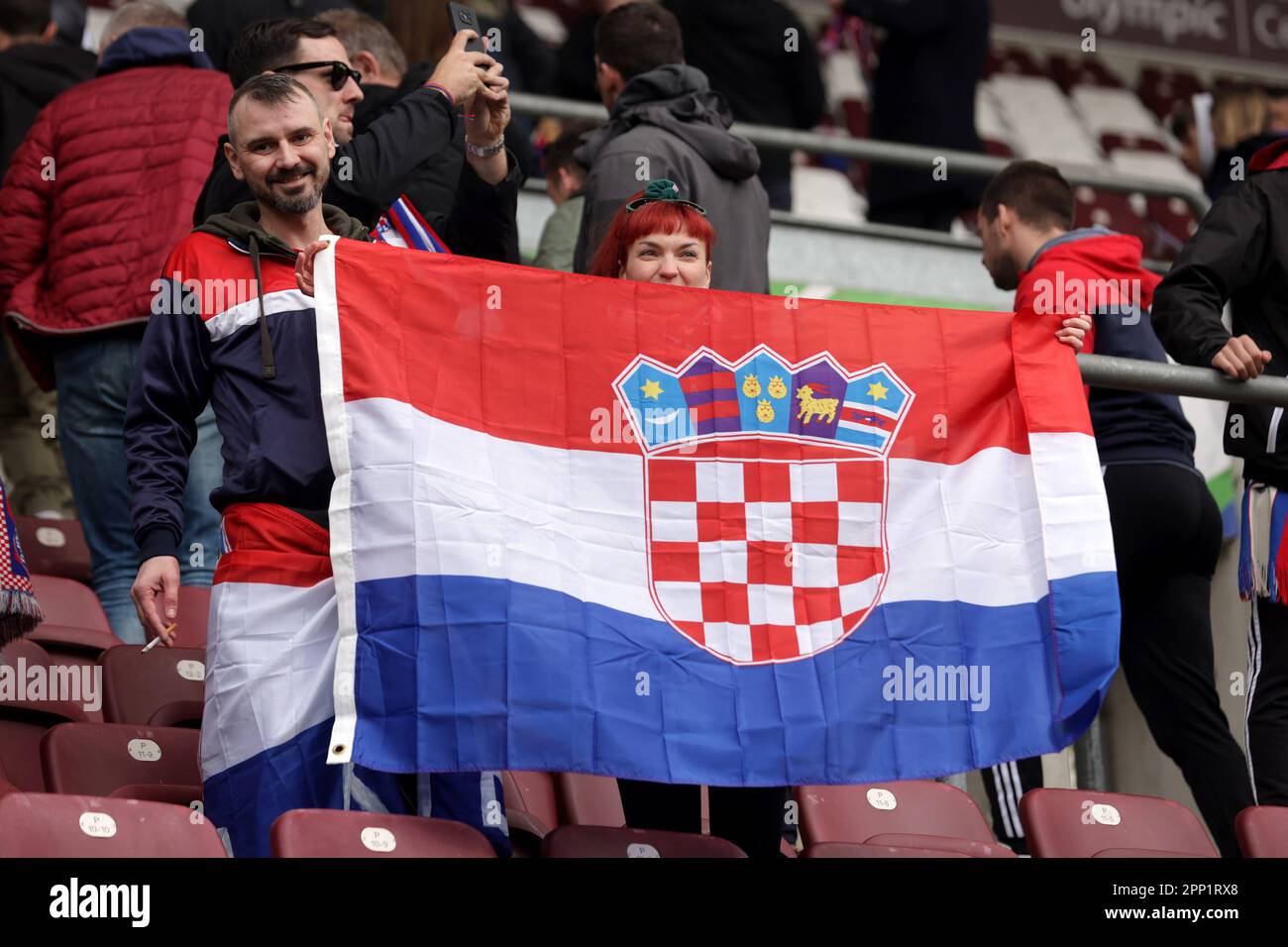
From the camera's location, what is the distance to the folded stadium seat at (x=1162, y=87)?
617 inches

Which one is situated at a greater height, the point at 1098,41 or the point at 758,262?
the point at 1098,41

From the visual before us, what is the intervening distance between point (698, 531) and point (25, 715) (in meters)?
1.66

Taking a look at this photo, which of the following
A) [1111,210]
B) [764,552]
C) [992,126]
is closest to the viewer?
[764,552]

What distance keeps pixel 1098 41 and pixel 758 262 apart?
9.32 m

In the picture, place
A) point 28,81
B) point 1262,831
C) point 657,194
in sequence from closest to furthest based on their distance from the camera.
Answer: point 1262,831
point 657,194
point 28,81

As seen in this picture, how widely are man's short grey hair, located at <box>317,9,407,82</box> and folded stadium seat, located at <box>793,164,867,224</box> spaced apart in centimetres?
643

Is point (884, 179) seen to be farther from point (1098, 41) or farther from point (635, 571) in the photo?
point (1098, 41)

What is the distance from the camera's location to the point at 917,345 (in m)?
4.83

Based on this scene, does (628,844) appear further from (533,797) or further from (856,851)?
(533,797)

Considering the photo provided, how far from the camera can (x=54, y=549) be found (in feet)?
21.4

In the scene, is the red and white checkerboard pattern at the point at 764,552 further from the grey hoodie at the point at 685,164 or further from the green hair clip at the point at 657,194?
the grey hoodie at the point at 685,164

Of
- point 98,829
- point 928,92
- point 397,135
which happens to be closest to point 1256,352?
point 397,135
